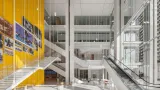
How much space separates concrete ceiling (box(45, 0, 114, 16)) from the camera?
30.2 meters

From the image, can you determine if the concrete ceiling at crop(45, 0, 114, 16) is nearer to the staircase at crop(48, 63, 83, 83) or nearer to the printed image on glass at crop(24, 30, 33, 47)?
the staircase at crop(48, 63, 83, 83)

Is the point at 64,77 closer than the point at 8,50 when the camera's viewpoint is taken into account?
No

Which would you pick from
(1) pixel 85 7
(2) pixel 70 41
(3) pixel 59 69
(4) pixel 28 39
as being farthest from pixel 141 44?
(3) pixel 59 69

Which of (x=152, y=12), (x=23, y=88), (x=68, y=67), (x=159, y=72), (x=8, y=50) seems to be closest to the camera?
(x=159, y=72)

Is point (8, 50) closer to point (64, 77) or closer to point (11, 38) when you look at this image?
point (11, 38)

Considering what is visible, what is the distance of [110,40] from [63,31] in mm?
6119

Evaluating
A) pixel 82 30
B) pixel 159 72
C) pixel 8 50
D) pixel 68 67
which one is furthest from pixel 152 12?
pixel 82 30

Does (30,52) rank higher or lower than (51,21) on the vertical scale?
lower

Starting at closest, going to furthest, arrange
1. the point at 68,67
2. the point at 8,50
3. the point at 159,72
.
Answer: the point at 159,72 → the point at 8,50 → the point at 68,67

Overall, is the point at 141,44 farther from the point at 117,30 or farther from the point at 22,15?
the point at 117,30

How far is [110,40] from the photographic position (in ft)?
110

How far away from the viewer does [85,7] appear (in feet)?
104

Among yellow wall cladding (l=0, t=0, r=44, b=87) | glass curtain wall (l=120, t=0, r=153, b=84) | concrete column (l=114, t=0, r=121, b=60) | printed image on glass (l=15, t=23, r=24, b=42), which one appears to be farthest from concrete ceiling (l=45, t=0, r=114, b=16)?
glass curtain wall (l=120, t=0, r=153, b=84)

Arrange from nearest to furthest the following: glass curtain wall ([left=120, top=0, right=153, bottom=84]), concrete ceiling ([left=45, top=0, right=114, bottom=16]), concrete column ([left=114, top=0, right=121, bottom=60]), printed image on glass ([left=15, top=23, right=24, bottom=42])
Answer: glass curtain wall ([left=120, top=0, right=153, bottom=84]), printed image on glass ([left=15, top=23, right=24, bottom=42]), concrete column ([left=114, top=0, right=121, bottom=60]), concrete ceiling ([left=45, top=0, right=114, bottom=16])
